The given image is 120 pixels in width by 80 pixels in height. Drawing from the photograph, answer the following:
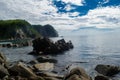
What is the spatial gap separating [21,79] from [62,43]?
67.7 m

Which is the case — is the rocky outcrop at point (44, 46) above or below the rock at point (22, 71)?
below

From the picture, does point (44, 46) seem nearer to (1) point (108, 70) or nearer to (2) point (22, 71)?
(1) point (108, 70)

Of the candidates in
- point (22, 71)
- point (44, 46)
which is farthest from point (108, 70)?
point (44, 46)

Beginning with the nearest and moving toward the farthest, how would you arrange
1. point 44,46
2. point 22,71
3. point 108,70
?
point 22,71 → point 108,70 → point 44,46

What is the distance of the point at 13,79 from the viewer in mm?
26062

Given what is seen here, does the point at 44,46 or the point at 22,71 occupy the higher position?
the point at 22,71

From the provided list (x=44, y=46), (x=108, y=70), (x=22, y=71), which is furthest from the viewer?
(x=44, y=46)

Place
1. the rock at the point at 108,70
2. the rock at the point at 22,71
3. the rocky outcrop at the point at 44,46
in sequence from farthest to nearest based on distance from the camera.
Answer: the rocky outcrop at the point at 44,46
the rock at the point at 108,70
the rock at the point at 22,71

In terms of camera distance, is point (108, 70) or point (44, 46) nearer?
point (108, 70)

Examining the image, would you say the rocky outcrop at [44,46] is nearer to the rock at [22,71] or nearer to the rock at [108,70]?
the rock at [108,70]

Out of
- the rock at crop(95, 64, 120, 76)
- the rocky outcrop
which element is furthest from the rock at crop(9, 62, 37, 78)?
the rocky outcrop

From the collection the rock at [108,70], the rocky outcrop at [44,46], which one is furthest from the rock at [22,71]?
the rocky outcrop at [44,46]

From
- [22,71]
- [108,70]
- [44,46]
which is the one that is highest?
[22,71]

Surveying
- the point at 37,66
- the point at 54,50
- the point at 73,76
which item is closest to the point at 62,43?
the point at 54,50
